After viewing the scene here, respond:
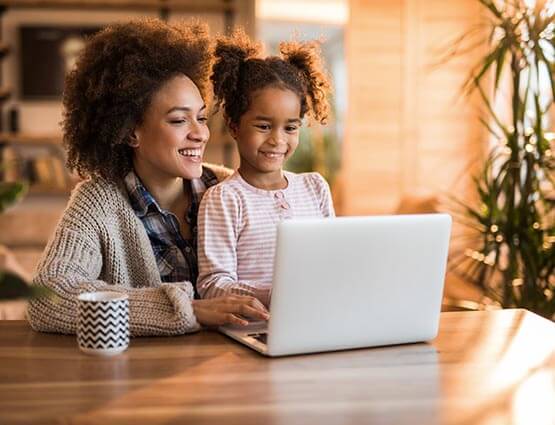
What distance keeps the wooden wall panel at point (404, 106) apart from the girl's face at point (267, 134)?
12.5ft

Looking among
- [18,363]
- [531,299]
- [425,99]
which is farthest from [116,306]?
[425,99]

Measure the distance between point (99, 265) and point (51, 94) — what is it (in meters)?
4.41

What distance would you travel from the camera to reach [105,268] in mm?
1886

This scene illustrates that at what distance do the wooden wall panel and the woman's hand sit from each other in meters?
4.17

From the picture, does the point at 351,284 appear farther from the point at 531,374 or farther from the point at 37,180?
the point at 37,180

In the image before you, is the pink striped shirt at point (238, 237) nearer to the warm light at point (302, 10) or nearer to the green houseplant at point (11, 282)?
the green houseplant at point (11, 282)

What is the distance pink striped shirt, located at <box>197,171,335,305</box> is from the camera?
6.04 feet

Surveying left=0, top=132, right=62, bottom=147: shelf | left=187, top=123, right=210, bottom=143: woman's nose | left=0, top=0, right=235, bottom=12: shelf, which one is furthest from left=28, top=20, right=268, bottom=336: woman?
left=0, top=0, right=235, bottom=12: shelf

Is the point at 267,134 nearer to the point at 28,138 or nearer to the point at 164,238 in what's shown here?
the point at 164,238

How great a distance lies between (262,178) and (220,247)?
0.73 feet

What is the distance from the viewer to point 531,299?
3088 millimetres

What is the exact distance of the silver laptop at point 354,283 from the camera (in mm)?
1462

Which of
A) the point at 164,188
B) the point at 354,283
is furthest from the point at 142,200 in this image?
the point at 354,283

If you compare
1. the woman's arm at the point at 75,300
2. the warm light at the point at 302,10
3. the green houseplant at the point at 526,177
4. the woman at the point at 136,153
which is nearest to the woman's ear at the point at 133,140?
the woman at the point at 136,153
